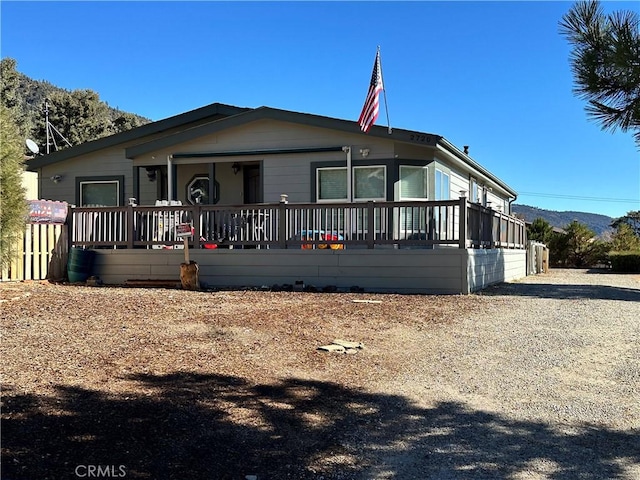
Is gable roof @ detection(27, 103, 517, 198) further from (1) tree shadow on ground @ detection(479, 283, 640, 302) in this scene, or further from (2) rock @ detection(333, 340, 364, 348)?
(2) rock @ detection(333, 340, 364, 348)

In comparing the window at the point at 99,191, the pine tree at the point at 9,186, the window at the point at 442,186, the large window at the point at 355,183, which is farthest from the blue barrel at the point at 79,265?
the window at the point at 442,186

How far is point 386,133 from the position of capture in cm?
1145

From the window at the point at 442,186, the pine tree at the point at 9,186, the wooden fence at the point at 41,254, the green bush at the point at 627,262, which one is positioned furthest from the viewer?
the green bush at the point at 627,262

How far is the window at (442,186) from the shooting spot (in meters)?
12.6

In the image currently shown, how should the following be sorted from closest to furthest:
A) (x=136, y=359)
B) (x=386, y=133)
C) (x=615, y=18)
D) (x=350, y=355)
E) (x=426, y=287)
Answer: (x=136, y=359)
(x=350, y=355)
(x=615, y=18)
(x=426, y=287)
(x=386, y=133)

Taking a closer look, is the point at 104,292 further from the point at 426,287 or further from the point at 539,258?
the point at 539,258

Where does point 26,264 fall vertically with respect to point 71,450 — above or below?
above

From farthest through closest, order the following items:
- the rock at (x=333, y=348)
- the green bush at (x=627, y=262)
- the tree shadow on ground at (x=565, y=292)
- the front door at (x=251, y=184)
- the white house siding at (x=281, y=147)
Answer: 1. the green bush at (x=627, y=262)
2. the front door at (x=251, y=184)
3. the white house siding at (x=281, y=147)
4. the tree shadow on ground at (x=565, y=292)
5. the rock at (x=333, y=348)

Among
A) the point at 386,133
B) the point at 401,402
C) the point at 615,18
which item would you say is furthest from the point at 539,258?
the point at 401,402

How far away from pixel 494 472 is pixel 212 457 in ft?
4.83

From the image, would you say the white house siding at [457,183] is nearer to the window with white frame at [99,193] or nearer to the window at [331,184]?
the window at [331,184]

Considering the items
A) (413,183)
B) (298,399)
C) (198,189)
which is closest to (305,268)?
(413,183)

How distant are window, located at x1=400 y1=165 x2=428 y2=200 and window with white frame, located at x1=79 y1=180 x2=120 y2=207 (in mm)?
7504

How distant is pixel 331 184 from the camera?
40.4 ft
